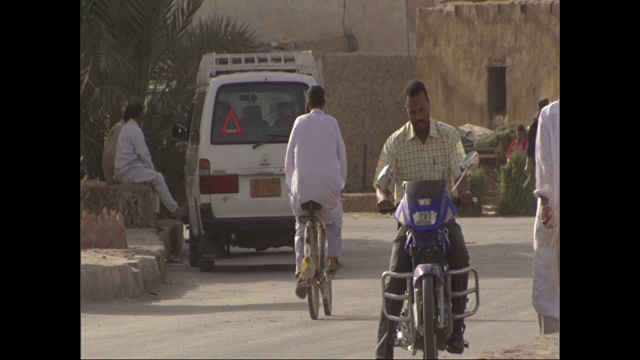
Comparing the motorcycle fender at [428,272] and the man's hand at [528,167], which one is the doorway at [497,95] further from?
the motorcycle fender at [428,272]

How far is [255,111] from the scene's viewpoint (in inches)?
584

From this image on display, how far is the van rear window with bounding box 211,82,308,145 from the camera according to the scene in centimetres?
1471

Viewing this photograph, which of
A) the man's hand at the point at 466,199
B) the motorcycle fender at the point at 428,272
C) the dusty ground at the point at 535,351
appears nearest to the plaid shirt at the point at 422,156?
the man's hand at the point at 466,199

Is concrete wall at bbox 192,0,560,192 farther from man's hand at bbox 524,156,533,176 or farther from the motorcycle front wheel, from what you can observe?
the motorcycle front wheel

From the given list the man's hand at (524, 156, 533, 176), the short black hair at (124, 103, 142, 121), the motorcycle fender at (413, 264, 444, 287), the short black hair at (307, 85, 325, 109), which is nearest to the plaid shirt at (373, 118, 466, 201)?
the motorcycle fender at (413, 264, 444, 287)

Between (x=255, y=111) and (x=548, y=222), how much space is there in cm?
Answer: 744

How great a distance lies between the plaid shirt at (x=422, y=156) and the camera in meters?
8.31

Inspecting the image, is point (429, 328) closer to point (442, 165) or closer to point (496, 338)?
point (442, 165)

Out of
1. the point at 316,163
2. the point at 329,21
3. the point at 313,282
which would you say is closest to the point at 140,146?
the point at 316,163

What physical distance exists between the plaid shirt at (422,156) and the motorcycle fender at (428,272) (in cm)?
96
